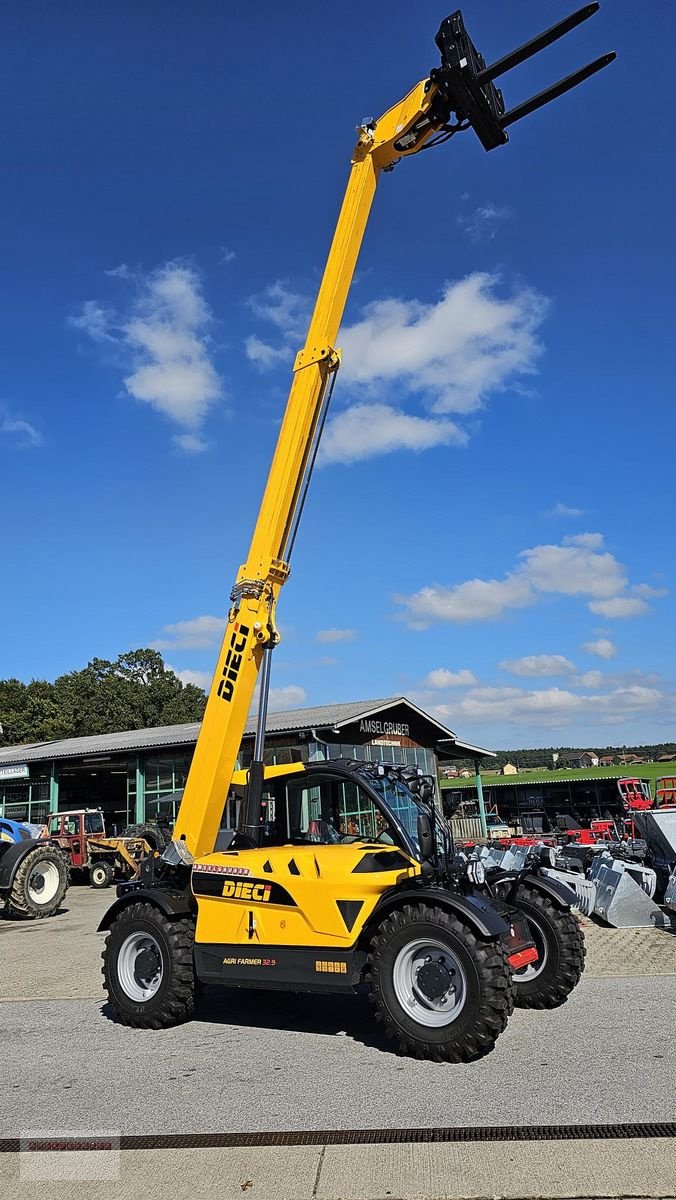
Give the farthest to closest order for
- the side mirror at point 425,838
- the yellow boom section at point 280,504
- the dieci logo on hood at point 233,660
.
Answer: the dieci logo on hood at point 233,660 → the yellow boom section at point 280,504 → the side mirror at point 425,838

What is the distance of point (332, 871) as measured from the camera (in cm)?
629

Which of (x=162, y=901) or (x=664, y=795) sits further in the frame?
(x=664, y=795)

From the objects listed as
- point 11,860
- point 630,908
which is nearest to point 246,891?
point 630,908

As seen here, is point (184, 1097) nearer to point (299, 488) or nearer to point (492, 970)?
point (492, 970)

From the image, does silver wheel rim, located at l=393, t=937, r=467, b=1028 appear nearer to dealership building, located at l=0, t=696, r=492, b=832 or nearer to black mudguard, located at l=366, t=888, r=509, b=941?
black mudguard, located at l=366, t=888, r=509, b=941

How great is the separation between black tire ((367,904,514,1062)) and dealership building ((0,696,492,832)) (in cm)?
1438

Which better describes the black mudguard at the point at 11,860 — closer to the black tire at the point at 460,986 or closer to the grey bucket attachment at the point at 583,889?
the grey bucket attachment at the point at 583,889

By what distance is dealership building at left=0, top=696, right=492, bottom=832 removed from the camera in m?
23.6

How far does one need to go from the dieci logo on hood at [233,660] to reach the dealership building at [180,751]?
12.7 metres

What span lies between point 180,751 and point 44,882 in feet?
34.5

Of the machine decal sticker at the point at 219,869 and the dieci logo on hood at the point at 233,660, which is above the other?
the dieci logo on hood at the point at 233,660

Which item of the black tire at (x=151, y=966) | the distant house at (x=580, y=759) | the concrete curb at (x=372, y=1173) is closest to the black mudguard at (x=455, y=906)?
the concrete curb at (x=372, y=1173)

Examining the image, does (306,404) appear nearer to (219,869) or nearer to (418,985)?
(219,869)

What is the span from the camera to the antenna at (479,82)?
711 cm
